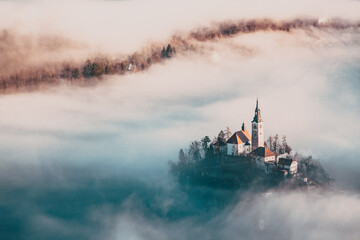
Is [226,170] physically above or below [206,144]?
below

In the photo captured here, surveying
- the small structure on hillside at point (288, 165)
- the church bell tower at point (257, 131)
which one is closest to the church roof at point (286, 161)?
the small structure on hillside at point (288, 165)

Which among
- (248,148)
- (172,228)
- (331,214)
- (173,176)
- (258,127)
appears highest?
(258,127)

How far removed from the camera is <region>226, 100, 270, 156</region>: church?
36.7 meters

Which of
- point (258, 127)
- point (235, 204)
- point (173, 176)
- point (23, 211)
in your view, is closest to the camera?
point (258, 127)

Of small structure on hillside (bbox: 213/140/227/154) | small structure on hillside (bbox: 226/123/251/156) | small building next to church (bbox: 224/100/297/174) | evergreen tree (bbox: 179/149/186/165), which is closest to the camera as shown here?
small building next to church (bbox: 224/100/297/174)

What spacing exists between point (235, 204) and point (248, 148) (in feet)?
27.5

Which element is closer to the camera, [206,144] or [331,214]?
[206,144]

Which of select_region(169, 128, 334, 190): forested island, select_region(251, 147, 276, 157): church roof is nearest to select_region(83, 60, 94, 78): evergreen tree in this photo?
select_region(169, 128, 334, 190): forested island

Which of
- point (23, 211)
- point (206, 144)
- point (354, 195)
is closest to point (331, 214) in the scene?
point (354, 195)

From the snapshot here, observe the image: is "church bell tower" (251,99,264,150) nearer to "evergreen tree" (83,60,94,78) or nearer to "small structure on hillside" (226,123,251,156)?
"small structure on hillside" (226,123,251,156)

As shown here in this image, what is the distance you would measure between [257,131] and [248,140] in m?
1.75

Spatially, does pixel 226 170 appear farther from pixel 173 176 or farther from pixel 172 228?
pixel 172 228

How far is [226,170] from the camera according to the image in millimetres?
36844

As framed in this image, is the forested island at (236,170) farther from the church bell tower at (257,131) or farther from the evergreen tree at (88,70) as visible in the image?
the evergreen tree at (88,70)
